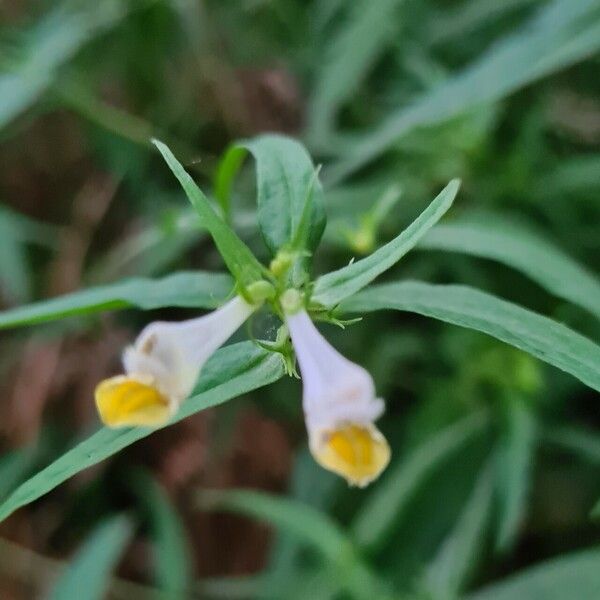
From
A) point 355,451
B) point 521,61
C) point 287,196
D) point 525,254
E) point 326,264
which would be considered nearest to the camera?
point 355,451

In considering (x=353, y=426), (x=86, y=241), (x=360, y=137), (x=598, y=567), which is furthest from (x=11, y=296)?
(x=353, y=426)

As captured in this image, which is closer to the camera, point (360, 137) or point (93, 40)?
point (360, 137)

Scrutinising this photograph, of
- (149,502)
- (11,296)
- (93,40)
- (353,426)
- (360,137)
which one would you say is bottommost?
(353,426)

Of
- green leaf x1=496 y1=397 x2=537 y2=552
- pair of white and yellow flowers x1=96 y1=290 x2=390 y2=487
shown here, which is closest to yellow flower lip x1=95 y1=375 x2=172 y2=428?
pair of white and yellow flowers x1=96 y1=290 x2=390 y2=487

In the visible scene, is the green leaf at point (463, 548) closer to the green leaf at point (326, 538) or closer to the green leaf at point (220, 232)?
the green leaf at point (326, 538)

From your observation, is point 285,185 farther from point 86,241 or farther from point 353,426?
point 86,241

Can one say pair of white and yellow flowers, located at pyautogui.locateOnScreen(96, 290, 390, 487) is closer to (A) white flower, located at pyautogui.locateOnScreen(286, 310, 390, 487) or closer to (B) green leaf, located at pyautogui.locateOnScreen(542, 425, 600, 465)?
(A) white flower, located at pyautogui.locateOnScreen(286, 310, 390, 487)

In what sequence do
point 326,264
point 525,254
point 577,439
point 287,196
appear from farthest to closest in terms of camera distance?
1. point 326,264
2. point 577,439
3. point 525,254
4. point 287,196

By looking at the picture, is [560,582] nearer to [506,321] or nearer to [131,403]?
[506,321]

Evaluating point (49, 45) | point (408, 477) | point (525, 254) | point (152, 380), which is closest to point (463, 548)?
point (408, 477)
